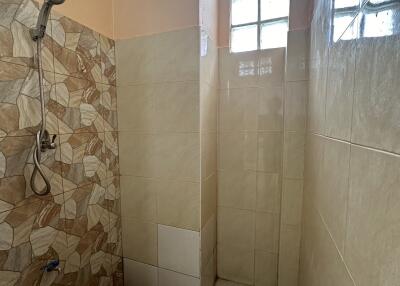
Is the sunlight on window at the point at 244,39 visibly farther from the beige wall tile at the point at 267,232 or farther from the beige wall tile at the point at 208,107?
the beige wall tile at the point at 267,232

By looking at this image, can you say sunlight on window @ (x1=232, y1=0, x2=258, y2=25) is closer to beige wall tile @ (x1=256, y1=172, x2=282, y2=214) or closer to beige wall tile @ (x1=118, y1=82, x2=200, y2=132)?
beige wall tile @ (x1=118, y1=82, x2=200, y2=132)

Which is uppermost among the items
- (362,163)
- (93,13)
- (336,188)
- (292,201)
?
(93,13)

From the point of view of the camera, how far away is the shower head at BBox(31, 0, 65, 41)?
82 cm

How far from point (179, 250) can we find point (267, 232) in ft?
2.18

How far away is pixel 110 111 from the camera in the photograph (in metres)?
1.31

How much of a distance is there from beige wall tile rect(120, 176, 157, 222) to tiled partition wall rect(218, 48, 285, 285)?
532 millimetres

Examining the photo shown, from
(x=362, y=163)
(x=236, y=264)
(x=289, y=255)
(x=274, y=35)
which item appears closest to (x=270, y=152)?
(x=289, y=255)

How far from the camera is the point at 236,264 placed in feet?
5.33

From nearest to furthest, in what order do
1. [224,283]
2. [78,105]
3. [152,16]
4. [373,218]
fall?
[373,218]
[78,105]
[152,16]
[224,283]

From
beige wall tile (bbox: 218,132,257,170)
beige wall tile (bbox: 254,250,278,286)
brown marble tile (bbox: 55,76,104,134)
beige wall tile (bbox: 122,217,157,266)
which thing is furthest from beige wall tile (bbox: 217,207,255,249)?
brown marble tile (bbox: 55,76,104,134)

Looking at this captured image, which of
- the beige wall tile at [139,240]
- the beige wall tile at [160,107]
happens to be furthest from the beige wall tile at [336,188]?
the beige wall tile at [139,240]

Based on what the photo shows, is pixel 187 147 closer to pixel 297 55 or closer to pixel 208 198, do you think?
pixel 208 198

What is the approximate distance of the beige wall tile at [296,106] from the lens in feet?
4.25

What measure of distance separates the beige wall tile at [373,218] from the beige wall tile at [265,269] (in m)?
1.19
